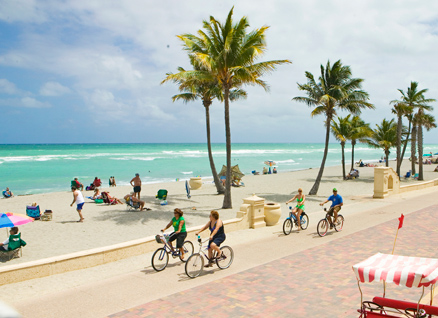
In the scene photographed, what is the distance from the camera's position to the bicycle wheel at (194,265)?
8.41 metres

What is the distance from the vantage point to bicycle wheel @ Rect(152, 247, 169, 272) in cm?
889

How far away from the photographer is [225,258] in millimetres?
9086

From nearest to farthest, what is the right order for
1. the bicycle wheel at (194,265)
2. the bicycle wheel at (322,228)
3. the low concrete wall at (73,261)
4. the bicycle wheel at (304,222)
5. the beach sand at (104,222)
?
the low concrete wall at (73,261) < the bicycle wheel at (194,265) < the beach sand at (104,222) < the bicycle wheel at (322,228) < the bicycle wheel at (304,222)

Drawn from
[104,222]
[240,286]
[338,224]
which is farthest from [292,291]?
[104,222]

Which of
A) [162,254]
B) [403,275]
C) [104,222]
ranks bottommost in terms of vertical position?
[104,222]

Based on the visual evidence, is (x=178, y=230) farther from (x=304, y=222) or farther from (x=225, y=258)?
(x=304, y=222)

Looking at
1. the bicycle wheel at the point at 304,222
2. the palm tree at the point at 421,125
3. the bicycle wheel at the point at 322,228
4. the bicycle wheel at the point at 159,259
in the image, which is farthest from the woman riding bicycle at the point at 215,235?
the palm tree at the point at 421,125

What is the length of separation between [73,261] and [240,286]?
410 centimetres

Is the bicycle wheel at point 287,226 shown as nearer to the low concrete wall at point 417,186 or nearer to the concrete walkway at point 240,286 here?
the concrete walkway at point 240,286

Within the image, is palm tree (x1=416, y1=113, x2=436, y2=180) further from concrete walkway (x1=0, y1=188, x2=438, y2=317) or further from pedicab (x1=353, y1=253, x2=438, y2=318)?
pedicab (x1=353, y1=253, x2=438, y2=318)

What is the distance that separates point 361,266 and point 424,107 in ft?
116

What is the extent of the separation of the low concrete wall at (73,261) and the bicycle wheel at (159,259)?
1.33 m

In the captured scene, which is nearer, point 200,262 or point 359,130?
point 200,262

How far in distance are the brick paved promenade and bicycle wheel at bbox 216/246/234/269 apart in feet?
1.86
